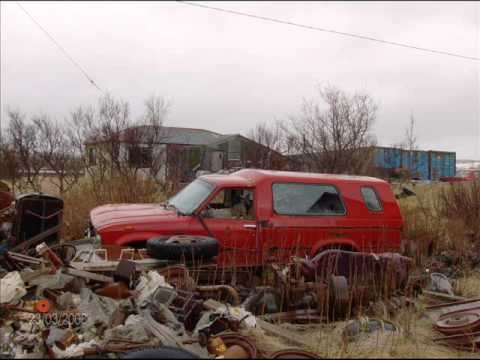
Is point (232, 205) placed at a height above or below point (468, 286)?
above

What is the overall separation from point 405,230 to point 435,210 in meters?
2.95

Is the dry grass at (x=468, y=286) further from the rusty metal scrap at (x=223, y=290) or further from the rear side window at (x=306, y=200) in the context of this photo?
the rusty metal scrap at (x=223, y=290)

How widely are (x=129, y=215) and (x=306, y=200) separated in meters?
2.58

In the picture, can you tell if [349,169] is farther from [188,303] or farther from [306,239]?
[188,303]

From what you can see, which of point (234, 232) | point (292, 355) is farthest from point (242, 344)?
point (234, 232)

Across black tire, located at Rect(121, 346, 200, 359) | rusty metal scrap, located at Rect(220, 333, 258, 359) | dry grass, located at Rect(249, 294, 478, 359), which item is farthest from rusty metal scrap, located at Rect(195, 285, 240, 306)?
black tire, located at Rect(121, 346, 200, 359)

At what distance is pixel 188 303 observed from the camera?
489 centimetres

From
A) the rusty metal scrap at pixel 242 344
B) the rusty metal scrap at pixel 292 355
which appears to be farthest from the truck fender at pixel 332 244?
the rusty metal scrap at pixel 292 355

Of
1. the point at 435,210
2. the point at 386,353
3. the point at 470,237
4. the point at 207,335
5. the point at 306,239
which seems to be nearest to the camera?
the point at 386,353

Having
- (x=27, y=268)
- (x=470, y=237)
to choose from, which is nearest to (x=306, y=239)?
(x=27, y=268)

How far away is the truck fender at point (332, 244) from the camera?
22.9 ft

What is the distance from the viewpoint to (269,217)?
22.6ft

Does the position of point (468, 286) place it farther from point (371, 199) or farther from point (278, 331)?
point (278, 331)

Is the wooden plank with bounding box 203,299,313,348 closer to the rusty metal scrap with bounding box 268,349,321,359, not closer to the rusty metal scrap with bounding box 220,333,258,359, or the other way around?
the rusty metal scrap with bounding box 220,333,258,359
